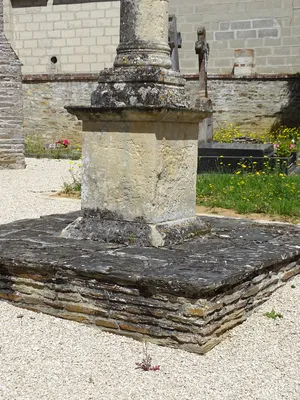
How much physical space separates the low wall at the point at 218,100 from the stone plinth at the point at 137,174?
11.5 meters

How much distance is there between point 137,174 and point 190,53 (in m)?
15.2

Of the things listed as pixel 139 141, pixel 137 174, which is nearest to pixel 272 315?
pixel 137 174

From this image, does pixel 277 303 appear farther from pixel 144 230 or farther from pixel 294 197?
pixel 294 197

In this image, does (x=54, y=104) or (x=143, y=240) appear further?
(x=54, y=104)

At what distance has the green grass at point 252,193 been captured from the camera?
27.1 ft

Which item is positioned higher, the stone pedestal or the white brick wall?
the white brick wall

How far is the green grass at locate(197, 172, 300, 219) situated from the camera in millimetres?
8250

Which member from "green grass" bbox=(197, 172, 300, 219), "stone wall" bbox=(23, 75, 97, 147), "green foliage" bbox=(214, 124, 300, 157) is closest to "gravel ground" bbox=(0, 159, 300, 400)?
"green grass" bbox=(197, 172, 300, 219)

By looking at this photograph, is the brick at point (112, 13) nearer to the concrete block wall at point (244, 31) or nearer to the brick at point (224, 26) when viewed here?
the concrete block wall at point (244, 31)

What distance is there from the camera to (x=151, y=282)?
3.94m

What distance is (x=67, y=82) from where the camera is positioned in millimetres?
18375

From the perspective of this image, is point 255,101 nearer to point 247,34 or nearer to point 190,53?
point 247,34

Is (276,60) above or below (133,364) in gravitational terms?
above

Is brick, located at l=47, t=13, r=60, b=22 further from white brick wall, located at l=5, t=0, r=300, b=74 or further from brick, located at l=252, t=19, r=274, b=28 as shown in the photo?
brick, located at l=252, t=19, r=274, b=28
